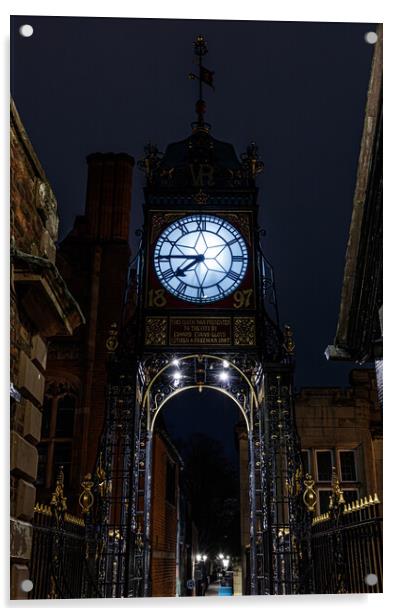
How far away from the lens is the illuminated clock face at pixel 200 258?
9008mm

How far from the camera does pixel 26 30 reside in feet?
18.3

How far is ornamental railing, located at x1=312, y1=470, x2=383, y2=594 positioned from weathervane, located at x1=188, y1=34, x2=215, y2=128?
15.7ft

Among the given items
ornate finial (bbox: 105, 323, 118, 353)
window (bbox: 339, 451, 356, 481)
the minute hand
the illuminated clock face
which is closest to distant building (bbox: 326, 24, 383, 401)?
the illuminated clock face

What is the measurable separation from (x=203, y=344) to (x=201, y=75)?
3868 millimetres

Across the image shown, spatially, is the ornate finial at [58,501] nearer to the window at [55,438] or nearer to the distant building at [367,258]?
the distant building at [367,258]

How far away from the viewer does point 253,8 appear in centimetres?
575

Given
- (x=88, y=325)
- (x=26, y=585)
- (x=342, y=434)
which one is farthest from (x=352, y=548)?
(x=88, y=325)

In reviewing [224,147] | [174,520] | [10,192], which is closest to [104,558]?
[10,192]

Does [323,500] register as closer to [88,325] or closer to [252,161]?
[252,161]

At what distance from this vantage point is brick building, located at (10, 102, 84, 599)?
443cm

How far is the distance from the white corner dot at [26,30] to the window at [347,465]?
848 cm

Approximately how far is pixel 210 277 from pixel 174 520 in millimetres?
9302

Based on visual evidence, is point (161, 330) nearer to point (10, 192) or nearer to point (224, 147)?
point (224, 147)

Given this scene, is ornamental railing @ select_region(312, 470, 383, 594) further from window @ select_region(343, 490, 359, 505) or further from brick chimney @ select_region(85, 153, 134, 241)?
brick chimney @ select_region(85, 153, 134, 241)
